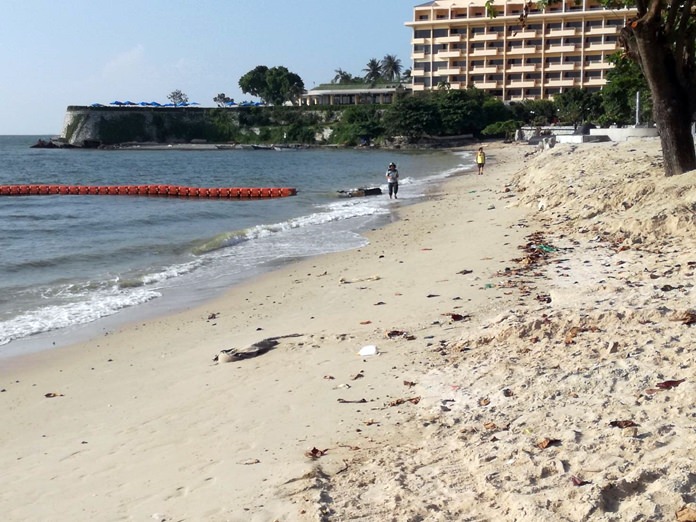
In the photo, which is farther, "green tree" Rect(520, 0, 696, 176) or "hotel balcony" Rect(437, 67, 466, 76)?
"hotel balcony" Rect(437, 67, 466, 76)

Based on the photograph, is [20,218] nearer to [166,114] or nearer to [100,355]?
[100,355]

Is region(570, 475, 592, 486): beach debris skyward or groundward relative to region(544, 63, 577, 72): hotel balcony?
groundward

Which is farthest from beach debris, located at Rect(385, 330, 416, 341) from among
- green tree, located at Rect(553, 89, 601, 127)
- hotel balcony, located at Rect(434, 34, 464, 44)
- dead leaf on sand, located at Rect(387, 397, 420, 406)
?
hotel balcony, located at Rect(434, 34, 464, 44)

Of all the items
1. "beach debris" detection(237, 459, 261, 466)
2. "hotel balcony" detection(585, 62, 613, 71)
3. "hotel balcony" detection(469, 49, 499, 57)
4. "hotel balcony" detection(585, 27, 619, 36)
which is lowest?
"beach debris" detection(237, 459, 261, 466)

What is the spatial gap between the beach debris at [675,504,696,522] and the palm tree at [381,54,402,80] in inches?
6132

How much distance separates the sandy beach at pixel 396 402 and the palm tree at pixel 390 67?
146 metres

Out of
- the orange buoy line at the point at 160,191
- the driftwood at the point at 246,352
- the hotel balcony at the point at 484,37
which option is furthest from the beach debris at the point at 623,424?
the hotel balcony at the point at 484,37

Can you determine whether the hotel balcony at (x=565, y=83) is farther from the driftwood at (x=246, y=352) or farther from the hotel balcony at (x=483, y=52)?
the driftwood at (x=246, y=352)

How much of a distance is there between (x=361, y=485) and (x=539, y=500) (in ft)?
4.05

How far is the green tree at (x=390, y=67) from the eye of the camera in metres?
154

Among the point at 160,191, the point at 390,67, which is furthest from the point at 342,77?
the point at 160,191

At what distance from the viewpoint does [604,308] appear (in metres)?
8.03

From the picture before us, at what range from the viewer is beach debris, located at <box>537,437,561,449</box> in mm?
5176

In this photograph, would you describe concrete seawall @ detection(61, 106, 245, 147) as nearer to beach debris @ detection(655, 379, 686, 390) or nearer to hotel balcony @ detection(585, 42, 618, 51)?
hotel balcony @ detection(585, 42, 618, 51)
